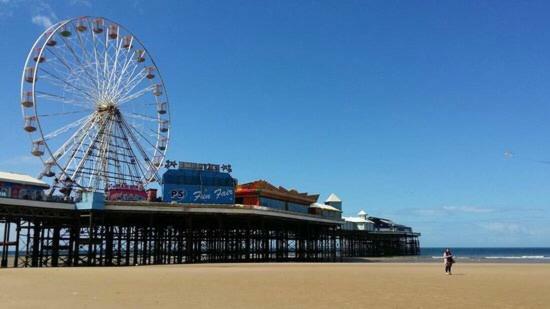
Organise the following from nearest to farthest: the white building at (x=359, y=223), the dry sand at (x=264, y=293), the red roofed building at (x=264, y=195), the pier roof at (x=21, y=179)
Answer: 1. the dry sand at (x=264, y=293)
2. the pier roof at (x=21, y=179)
3. the red roofed building at (x=264, y=195)
4. the white building at (x=359, y=223)

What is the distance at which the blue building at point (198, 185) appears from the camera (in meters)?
46.2

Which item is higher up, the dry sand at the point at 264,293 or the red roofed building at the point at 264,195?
the red roofed building at the point at 264,195

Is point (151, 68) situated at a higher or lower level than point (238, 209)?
higher

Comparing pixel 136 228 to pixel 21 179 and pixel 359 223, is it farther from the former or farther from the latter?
pixel 359 223

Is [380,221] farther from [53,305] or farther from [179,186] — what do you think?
[53,305]

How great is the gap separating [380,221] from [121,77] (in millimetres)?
61402

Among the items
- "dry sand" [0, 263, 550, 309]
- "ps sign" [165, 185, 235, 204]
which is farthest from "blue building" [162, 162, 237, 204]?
"dry sand" [0, 263, 550, 309]

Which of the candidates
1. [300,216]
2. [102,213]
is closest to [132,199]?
[102,213]

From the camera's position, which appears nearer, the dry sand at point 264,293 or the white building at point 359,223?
the dry sand at point 264,293

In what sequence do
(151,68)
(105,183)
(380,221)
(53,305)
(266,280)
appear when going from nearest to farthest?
(53,305) < (266,280) < (105,183) < (151,68) < (380,221)

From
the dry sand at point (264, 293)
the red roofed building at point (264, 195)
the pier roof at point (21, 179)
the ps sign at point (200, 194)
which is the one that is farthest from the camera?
the red roofed building at point (264, 195)

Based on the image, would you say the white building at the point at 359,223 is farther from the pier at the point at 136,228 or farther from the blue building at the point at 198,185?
the blue building at the point at 198,185

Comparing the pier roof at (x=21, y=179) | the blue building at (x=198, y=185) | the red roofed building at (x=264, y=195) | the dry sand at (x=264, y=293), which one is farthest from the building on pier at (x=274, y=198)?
the dry sand at (x=264, y=293)

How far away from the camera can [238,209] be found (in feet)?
149
